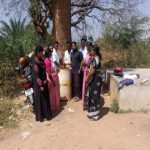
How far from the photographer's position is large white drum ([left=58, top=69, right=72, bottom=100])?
10.7 meters

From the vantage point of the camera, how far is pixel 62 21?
12461 millimetres

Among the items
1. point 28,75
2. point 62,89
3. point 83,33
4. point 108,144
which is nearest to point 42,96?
point 28,75

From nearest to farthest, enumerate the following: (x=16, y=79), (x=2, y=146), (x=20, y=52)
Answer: (x=2, y=146)
(x=16, y=79)
(x=20, y=52)

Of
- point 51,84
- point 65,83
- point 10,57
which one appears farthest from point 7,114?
point 10,57

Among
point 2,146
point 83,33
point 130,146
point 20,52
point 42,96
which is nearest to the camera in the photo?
point 130,146

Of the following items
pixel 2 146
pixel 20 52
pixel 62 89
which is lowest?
pixel 2 146

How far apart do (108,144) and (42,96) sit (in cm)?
215

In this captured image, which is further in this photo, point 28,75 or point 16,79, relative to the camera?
point 16,79

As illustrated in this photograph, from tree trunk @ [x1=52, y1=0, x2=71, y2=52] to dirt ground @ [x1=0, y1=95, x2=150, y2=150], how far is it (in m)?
3.05

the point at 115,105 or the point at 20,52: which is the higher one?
the point at 20,52

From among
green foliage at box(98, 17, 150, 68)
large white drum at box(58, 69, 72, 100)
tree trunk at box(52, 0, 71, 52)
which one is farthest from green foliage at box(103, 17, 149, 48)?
large white drum at box(58, 69, 72, 100)

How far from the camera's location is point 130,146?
26.3 ft

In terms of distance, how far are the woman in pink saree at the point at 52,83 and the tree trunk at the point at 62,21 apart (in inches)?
87.4

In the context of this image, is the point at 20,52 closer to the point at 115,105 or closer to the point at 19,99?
the point at 19,99
